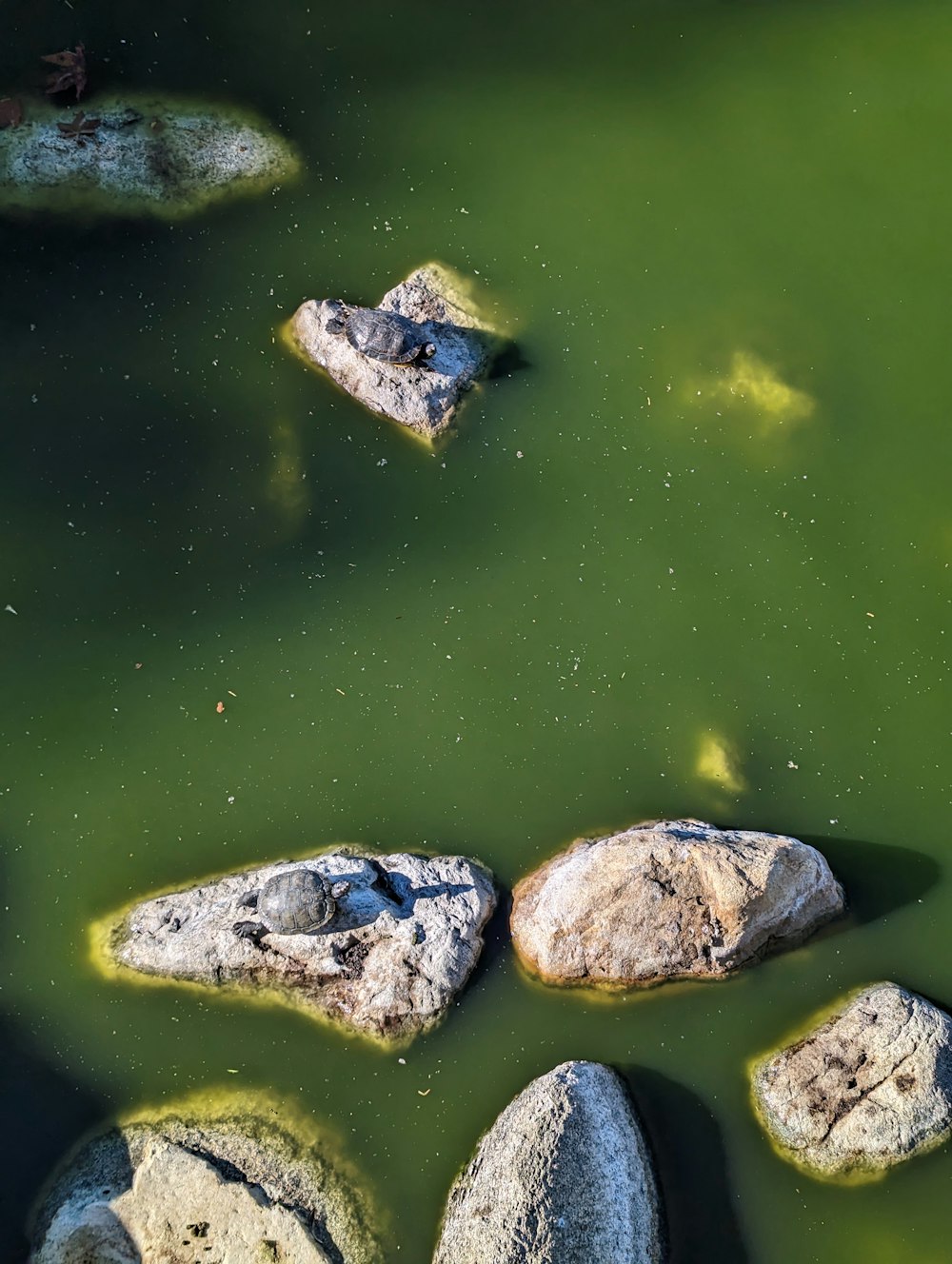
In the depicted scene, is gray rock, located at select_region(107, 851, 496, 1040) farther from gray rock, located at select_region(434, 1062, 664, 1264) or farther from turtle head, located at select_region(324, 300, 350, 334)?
turtle head, located at select_region(324, 300, 350, 334)

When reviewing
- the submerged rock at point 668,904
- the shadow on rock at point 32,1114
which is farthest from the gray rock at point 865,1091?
the shadow on rock at point 32,1114

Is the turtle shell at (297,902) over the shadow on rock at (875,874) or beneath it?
beneath

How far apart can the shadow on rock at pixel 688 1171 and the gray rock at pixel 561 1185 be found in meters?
0.14

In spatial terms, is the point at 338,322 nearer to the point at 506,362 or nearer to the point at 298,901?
the point at 506,362

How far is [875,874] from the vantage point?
7.93 metres

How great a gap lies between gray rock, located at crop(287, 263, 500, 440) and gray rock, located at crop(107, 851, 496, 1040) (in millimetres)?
3798

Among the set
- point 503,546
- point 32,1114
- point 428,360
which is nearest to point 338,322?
point 428,360

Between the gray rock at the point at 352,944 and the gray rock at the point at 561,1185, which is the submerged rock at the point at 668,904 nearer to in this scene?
the gray rock at the point at 352,944

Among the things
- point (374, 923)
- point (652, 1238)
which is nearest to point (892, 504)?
point (374, 923)

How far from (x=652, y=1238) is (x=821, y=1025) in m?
2.03

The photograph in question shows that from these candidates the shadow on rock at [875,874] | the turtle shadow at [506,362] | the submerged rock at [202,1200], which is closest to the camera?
the submerged rock at [202,1200]

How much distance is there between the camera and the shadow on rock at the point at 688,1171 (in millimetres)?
7375

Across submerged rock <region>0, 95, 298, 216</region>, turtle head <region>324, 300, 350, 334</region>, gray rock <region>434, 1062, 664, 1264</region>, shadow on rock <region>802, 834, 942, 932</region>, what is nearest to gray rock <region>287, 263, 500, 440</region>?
turtle head <region>324, 300, 350, 334</region>

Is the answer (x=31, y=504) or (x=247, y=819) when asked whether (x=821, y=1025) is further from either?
(x=31, y=504)
